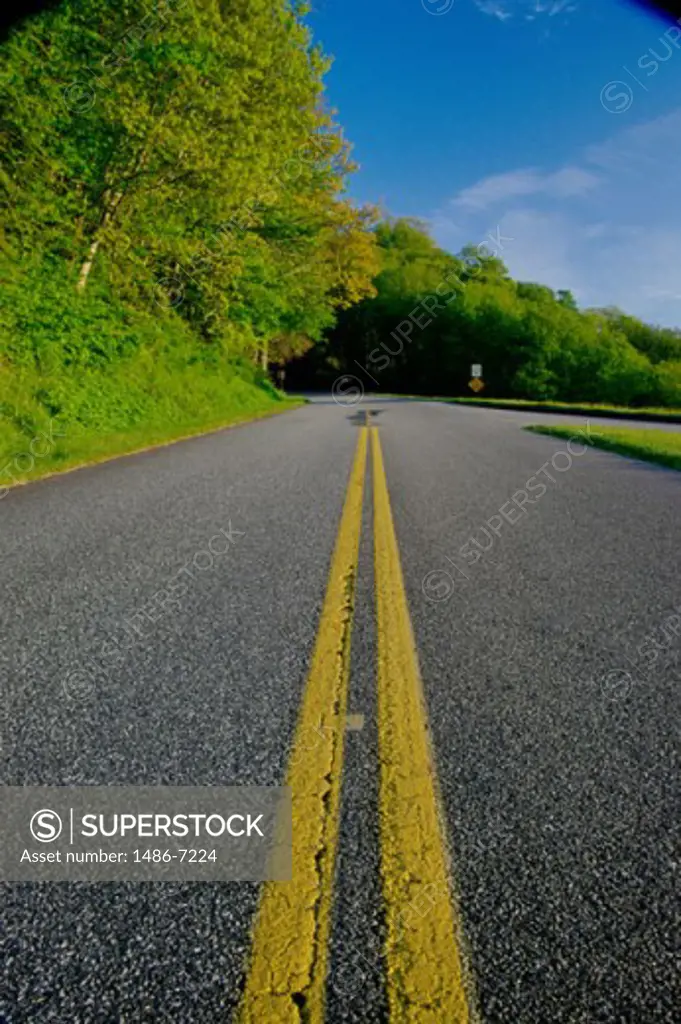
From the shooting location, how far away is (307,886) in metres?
1.29

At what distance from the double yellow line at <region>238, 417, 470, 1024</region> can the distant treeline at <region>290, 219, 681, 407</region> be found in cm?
5823

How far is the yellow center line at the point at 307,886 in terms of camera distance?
3.43ft

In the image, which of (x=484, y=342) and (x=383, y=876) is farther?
(x=484, y=342)

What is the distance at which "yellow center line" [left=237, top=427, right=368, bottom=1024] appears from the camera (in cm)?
105

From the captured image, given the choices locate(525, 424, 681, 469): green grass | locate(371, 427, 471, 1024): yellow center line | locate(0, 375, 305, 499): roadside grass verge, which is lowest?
locate(0, 375, 305, 499): roadside grass verge

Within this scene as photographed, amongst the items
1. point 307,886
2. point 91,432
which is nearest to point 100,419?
point 91,432

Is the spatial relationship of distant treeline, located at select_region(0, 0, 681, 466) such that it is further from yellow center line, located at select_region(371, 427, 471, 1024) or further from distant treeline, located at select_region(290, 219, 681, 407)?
distant treeline, located at select_region(290, 219, 681, 407)

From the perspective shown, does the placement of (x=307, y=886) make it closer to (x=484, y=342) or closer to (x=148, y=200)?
(x=148, y=200)

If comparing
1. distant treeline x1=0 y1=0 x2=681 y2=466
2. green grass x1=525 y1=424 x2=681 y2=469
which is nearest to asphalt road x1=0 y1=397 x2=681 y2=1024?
green grass x1=525 y1=424 x2=681 y2=469

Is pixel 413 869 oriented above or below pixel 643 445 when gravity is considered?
below

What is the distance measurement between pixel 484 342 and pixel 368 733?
2795 inches

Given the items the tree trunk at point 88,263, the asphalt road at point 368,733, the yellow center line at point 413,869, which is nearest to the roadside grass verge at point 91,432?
the tree trunk at point 88,263

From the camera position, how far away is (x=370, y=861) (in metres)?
1.36

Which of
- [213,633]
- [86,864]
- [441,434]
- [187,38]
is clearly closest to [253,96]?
[187,38]
